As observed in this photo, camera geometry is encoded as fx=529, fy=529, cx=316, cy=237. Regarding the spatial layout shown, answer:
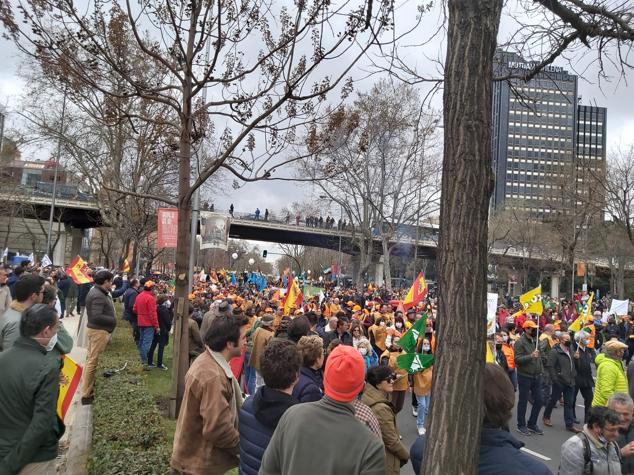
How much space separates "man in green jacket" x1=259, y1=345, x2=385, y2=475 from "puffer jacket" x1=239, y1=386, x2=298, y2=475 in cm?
58

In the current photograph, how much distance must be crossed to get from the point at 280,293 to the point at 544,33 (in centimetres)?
1781

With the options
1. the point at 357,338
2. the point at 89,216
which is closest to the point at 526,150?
the point at 89,216

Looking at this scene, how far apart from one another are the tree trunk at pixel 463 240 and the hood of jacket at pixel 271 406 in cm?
103

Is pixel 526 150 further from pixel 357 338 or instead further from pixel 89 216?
pixel 357 338

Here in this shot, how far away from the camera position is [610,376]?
729 cm

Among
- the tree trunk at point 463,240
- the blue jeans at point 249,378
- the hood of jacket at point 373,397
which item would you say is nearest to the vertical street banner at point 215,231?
the blue jeans at point 249,378

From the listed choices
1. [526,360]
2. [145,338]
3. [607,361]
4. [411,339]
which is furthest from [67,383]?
[526,360]

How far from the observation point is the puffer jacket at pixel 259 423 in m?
3.30

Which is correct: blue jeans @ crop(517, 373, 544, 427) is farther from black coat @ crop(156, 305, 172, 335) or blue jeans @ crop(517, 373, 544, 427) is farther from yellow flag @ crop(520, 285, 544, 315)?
black coat @ crop(156, 305, 172, 335)

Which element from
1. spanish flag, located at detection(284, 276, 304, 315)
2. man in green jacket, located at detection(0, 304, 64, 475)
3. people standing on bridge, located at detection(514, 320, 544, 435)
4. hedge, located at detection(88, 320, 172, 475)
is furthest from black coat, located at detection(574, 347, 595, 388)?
man in green jacket, located at detection(0, 304, 64, 475)

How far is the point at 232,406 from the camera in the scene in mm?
3828

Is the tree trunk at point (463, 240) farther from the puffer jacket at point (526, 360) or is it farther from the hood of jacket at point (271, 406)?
the puffer jacket at point (526, 360)

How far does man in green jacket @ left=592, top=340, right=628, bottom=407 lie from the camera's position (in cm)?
725

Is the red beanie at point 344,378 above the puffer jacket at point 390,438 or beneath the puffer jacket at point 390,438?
above
